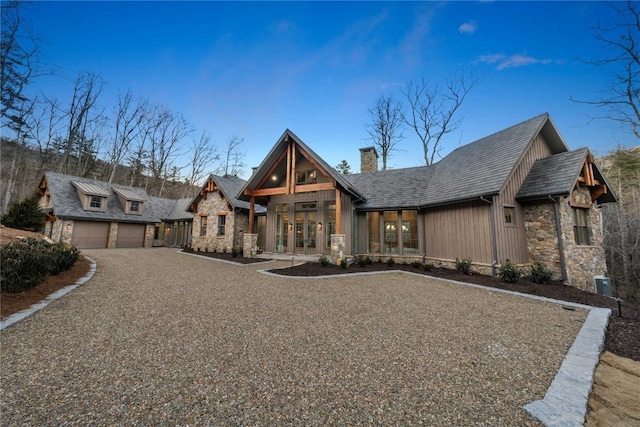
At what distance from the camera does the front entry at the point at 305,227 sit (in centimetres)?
1258

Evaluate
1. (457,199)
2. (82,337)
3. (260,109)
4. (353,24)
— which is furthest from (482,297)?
(260,109)

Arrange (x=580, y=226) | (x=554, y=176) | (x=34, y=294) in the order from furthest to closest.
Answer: (x=580, y=226), (x=554, y=176), (x=34, y=294)

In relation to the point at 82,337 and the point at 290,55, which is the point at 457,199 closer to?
the point at 82,337

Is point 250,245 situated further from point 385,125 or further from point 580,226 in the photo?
point 385,125

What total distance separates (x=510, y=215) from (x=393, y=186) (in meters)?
5.43

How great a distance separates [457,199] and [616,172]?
19.0m

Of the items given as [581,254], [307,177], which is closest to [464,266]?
[581,254]

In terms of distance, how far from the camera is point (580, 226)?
30.3 ft

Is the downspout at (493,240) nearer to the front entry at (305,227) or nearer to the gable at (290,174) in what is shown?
the gable at (290,174)

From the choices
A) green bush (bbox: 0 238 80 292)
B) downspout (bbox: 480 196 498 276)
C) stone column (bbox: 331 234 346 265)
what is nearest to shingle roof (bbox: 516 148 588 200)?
downspout (bbox: 480 196 498 276)

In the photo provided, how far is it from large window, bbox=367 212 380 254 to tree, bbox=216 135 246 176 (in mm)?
23888

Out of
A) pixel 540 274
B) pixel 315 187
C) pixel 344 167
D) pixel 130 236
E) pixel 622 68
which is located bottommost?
pixel 540 274

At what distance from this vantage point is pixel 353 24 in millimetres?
12211

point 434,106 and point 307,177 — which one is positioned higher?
point 434,106
